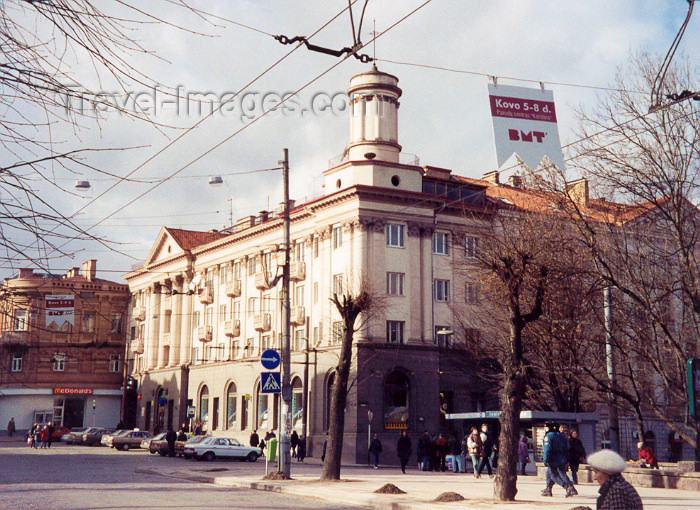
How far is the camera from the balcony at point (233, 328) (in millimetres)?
60938

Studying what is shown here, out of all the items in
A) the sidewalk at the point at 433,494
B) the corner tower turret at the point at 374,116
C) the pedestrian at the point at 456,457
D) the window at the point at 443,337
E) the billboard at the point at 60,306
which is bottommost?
the sidewalk at the point at 433,494

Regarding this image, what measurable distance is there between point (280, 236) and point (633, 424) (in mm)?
26087

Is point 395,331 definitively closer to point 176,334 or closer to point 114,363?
point 176,334

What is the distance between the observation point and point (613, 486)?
22.5ft

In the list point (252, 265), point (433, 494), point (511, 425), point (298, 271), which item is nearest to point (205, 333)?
point (252, 265)

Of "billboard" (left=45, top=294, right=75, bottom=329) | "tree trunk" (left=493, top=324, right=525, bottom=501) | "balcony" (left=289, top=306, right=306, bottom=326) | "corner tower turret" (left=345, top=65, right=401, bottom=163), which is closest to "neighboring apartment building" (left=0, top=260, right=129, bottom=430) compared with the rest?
"balcony" (left=289, top=306, right=306, bottom=326)

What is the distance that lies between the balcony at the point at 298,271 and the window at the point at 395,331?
758cm

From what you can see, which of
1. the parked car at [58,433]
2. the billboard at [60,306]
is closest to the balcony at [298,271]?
the billboard at [60,306]

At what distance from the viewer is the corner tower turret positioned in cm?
5231

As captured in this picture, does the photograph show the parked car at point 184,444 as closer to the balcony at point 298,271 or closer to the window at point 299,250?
the balcony at point 298,271

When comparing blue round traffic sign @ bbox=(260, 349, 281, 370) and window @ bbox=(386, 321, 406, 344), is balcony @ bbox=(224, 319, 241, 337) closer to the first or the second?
window @ bbox=(386, 321, 406, 344)

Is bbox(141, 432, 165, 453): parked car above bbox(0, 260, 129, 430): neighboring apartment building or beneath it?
beneath

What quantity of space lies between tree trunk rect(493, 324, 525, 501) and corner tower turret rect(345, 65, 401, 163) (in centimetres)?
3291

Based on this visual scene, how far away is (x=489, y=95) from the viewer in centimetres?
1966
